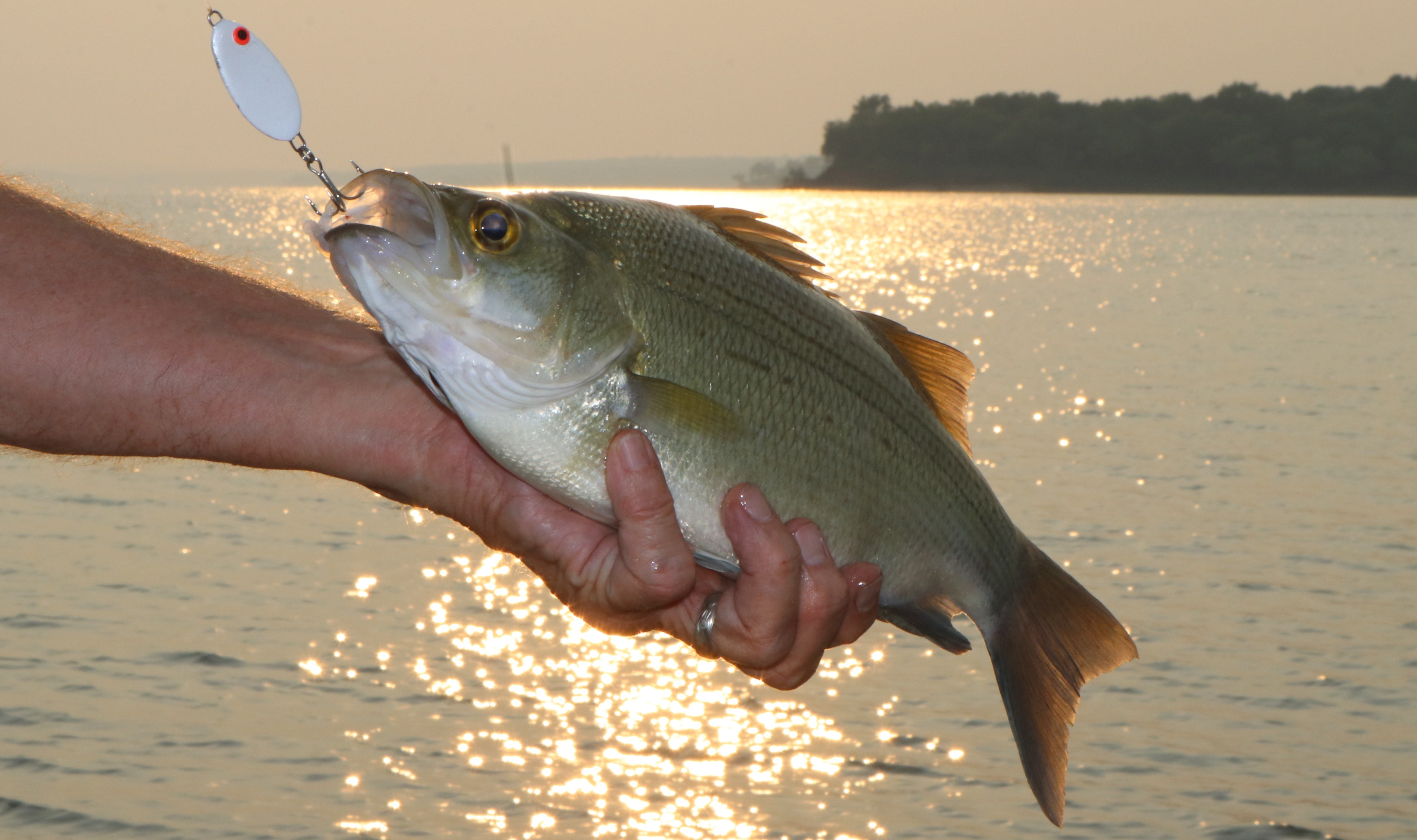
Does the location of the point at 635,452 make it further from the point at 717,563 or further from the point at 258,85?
the point at 258,85

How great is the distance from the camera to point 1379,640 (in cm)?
1262

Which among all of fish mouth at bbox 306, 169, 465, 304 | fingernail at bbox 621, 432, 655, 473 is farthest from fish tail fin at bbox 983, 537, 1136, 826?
fish mouth at bbox 306, 169, 465, 304

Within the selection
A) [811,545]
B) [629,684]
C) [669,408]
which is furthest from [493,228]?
[629,684]

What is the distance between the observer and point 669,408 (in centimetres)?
329

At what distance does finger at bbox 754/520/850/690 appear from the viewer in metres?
3.62

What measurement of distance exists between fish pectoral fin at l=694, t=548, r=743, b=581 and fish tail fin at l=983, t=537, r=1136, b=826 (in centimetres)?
88

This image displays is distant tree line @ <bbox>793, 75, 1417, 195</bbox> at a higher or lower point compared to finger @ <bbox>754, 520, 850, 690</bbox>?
higher

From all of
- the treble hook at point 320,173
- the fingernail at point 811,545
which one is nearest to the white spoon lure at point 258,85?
the treble hook at point 320,173

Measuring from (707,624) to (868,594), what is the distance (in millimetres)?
571

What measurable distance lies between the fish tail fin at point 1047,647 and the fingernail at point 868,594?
0.44 m

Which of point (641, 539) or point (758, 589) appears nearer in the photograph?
point (641, 539)

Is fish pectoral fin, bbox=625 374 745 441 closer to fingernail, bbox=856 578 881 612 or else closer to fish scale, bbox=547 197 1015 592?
fish scale, bbox=547 197 1015 592

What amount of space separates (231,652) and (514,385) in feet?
30.2

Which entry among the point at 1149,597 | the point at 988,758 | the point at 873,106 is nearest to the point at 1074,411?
the point at 1149,597
